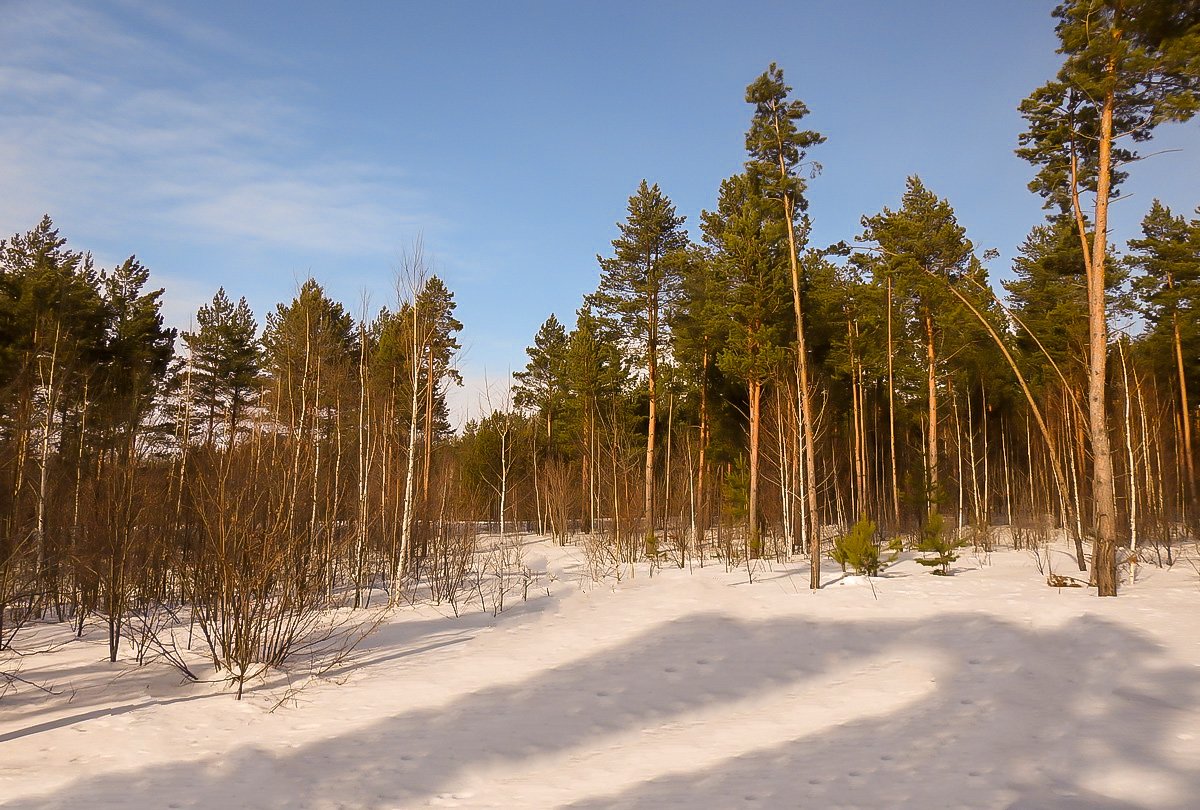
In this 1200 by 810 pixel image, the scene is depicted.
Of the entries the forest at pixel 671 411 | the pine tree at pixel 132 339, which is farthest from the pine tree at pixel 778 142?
the pine tree at pixel 132 339

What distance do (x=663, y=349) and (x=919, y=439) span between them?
18690 mm

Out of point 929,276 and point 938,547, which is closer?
point 938,547

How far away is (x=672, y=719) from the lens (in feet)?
24.3

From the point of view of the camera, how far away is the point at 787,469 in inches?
976

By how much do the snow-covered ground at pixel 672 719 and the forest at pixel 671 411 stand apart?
56.2 inches

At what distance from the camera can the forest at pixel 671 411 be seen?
34.8 feet

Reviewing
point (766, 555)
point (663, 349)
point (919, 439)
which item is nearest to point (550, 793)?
point (766, 555)

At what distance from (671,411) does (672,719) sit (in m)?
21.4

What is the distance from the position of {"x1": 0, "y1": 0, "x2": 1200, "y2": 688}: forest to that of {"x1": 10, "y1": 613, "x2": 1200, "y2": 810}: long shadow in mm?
2780

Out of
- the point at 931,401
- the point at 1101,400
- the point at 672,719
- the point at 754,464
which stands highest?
the point at 931,401

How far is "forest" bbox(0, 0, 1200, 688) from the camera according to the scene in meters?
10.6

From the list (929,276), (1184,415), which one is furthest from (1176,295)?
(929,276)

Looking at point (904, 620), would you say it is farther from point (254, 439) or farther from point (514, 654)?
point (254, 439)

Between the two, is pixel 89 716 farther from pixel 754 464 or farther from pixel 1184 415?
pixel 1184 415
